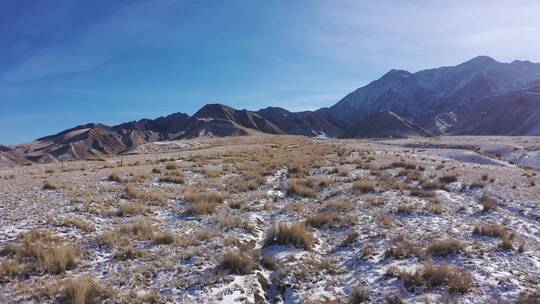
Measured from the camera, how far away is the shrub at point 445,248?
10.4 meters

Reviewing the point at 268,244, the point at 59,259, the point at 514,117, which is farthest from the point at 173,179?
the point at 514,117

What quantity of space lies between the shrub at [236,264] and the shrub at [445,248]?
16.8 ft

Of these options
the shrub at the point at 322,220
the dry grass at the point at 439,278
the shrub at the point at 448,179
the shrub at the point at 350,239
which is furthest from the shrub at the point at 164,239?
the shrub at the point at 448,179

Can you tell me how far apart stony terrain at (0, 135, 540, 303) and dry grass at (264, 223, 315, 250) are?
4 cm

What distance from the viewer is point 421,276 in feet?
28.9

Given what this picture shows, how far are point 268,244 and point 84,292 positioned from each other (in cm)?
562

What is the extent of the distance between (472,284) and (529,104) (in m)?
205

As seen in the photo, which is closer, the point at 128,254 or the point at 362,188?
the point at 128,254

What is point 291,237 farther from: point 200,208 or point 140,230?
point 200,208

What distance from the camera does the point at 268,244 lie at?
467 inches

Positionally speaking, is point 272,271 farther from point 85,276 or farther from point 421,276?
point 85,276

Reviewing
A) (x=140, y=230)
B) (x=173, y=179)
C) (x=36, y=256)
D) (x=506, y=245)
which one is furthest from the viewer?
(x=173, y=179)

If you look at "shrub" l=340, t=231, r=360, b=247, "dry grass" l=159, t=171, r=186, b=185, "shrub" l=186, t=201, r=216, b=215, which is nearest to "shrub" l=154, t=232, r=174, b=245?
"shrub" l=186, t=201, r=216, b=215

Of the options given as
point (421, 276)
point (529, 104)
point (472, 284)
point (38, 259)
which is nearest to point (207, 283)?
point (38, 259)
